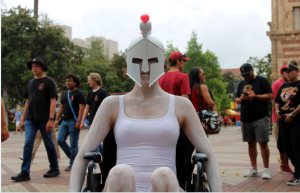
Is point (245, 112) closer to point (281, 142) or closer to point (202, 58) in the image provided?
point (281, 142)

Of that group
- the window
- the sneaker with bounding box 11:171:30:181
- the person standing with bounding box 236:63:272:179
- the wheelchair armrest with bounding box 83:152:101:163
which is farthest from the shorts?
the window

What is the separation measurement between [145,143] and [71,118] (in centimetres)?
449

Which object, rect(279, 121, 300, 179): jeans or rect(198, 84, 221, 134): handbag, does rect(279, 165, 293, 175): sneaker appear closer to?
rect(279, 121, 300, 179): jeans

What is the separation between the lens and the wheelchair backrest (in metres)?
2.33

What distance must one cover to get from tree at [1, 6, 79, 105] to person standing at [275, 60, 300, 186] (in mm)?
23499

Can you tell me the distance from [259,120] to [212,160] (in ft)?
11.6

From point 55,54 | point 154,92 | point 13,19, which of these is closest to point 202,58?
point 55,54

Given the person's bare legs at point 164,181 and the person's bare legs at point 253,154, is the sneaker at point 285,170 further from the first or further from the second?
the person's bare legs at point 164,181

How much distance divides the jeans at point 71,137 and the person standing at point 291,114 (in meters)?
4.06

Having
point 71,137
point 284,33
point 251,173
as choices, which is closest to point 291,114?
point 251,173

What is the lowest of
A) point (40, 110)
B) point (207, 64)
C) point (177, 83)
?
point (40, 110)

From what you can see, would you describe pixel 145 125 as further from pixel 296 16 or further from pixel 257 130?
pixel 296 16

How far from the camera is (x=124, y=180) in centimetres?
177

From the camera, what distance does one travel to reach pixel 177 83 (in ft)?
14.3
